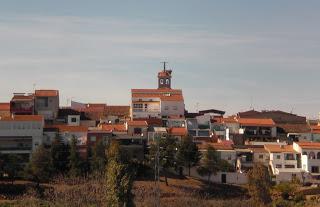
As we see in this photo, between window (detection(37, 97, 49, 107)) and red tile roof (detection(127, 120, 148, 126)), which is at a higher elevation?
window (detection(37, 97, 49, 107))

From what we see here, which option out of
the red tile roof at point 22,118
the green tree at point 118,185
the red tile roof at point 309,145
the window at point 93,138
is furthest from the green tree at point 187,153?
the green tree at point 118,185

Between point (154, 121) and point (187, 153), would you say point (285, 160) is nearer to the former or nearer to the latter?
point (187, 153)

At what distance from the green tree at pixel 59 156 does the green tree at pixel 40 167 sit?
1.22 metres

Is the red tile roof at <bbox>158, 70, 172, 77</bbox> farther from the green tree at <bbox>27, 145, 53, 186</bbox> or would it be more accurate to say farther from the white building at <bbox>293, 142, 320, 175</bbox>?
the green tree at <bbox>27, 145, 53, 186</bbox>

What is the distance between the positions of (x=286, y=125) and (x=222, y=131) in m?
6.81

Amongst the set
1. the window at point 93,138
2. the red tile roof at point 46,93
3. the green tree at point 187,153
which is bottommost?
the green tree at point 187,153

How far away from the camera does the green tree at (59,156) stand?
43688 millimetres

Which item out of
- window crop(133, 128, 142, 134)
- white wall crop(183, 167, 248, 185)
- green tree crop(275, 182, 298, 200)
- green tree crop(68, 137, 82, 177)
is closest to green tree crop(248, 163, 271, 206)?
green tree crop(275, 182, 298, 200)

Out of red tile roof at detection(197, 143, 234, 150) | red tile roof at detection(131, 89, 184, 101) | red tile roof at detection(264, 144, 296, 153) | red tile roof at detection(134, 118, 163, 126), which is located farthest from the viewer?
red tile roof at detection(131, 89, 184, 101)

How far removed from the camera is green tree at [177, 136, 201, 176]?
45.2 meters

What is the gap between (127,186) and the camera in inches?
1238

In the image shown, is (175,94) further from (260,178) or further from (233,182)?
(260,178)

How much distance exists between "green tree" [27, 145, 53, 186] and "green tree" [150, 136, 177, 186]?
6.86 meters

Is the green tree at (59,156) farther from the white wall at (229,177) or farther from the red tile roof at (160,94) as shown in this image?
the red tile roof at (160,94)
